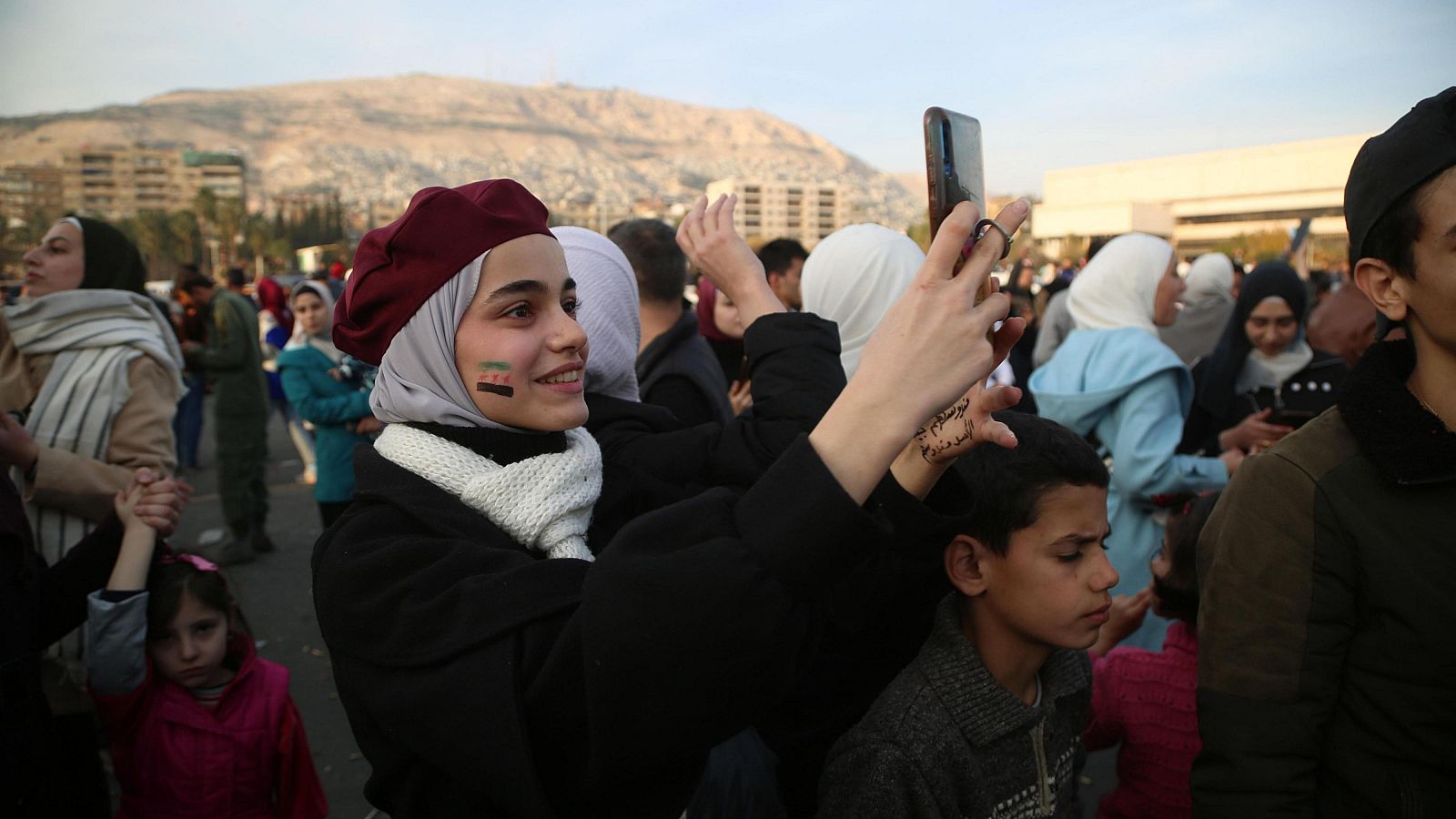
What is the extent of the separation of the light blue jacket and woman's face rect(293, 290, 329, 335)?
4505 millimetres

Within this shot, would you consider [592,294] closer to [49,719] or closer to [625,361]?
[625,361]

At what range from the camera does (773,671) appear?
1.01 meters

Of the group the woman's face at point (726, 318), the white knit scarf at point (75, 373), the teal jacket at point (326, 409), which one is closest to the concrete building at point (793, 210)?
the teal jacket at point (326, 409)

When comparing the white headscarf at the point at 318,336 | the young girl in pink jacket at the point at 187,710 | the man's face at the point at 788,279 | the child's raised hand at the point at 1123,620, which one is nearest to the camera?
the child's raised hand at the point at 1123,620

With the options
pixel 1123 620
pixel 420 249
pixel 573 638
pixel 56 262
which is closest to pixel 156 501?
pixel 56 262

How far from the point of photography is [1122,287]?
12.6 feet

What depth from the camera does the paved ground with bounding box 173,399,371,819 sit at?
3.99 meters

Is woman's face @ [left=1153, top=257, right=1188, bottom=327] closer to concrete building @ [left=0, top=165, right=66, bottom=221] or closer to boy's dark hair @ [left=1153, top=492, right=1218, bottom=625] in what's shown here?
boy's dark hair @ [left=1153, top=492, right=1218, bottom=625]

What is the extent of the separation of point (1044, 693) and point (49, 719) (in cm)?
266

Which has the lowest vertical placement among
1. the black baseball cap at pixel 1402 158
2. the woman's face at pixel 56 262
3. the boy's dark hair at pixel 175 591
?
the boy's dark hair at pixel 175 591

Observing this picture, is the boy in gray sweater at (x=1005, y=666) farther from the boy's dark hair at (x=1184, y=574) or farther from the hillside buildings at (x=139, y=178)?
the hillside buildings at (x=139, y=178)

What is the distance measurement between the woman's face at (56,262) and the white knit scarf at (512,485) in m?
2.51

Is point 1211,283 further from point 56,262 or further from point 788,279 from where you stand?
point 56,262

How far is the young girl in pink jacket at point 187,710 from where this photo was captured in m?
2.58
